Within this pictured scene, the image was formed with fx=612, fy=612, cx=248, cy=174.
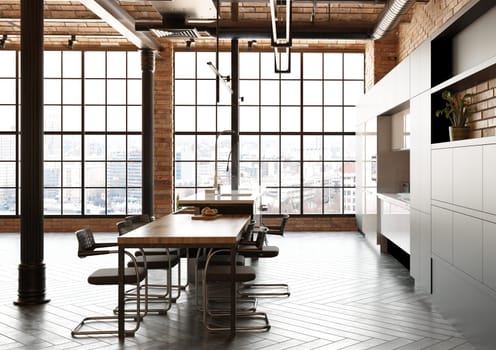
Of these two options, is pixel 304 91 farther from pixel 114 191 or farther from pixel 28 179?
pixel 28 179

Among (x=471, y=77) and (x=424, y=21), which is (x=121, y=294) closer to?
(x=471, y=77)

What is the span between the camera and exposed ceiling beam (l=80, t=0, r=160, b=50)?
7920mm

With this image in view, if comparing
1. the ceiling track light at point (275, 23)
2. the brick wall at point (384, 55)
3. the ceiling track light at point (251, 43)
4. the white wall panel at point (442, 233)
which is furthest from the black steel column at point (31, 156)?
the brick wall at point (384, 55)

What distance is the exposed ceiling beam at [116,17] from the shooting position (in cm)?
792

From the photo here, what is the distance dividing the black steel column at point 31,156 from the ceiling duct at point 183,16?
5.35 feet

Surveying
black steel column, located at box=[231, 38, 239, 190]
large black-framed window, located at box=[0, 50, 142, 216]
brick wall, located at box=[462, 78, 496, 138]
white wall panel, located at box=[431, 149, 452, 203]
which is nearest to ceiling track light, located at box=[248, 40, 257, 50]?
black steel column, located at box=[231, 38, 239, 190]

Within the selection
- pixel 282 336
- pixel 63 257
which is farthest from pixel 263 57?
pixel 282 336

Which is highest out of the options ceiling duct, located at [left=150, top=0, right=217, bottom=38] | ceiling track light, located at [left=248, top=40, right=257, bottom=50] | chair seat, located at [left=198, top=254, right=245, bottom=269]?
ceiling track light, located at [left=248, top=40, right=257, bottom=50]

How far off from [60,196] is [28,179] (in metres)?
7.01

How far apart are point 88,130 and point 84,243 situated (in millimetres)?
8282

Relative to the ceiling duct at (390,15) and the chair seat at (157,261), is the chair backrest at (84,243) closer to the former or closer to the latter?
the chair seat at (157,261)

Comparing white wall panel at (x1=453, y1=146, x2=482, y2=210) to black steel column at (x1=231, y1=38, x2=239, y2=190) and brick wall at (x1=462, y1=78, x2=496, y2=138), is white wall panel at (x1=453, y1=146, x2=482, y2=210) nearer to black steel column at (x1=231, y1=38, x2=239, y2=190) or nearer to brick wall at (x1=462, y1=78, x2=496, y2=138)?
brick wall at (x1=462, y1=78, x2=496, y2=138)

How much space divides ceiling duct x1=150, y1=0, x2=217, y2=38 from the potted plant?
95.3 inches

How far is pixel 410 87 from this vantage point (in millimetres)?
7254
